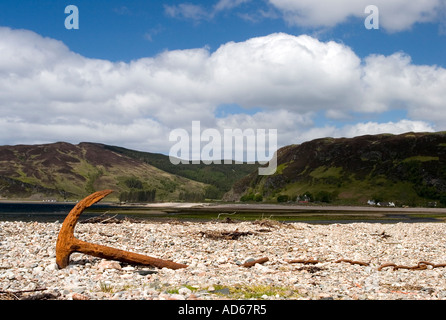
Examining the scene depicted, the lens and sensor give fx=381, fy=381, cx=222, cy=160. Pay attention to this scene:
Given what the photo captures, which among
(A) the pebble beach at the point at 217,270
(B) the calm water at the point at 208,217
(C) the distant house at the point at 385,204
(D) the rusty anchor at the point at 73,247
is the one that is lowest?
(C) the distant house at the point at 385,204

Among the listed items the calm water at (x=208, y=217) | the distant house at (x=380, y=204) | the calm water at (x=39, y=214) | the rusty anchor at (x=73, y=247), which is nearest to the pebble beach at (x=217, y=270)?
the rusty anchor at (x=73, y=247)

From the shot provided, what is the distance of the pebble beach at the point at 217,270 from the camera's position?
34.2ft

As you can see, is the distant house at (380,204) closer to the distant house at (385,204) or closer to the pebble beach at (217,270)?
the distant house at (385,204)

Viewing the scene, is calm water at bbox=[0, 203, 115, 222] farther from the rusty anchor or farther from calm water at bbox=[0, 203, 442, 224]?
the rusty anchor

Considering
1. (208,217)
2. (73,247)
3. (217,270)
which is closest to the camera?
(73,247)

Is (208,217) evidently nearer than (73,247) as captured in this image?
No

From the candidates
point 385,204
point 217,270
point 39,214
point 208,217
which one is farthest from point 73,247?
point 385,204

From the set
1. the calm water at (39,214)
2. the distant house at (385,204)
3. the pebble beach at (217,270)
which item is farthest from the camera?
the distant house at (385,204)

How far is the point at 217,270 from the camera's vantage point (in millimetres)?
14336

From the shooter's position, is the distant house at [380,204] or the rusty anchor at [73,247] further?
the distant house at [380,204]

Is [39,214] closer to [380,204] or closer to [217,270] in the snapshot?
[217,270]
